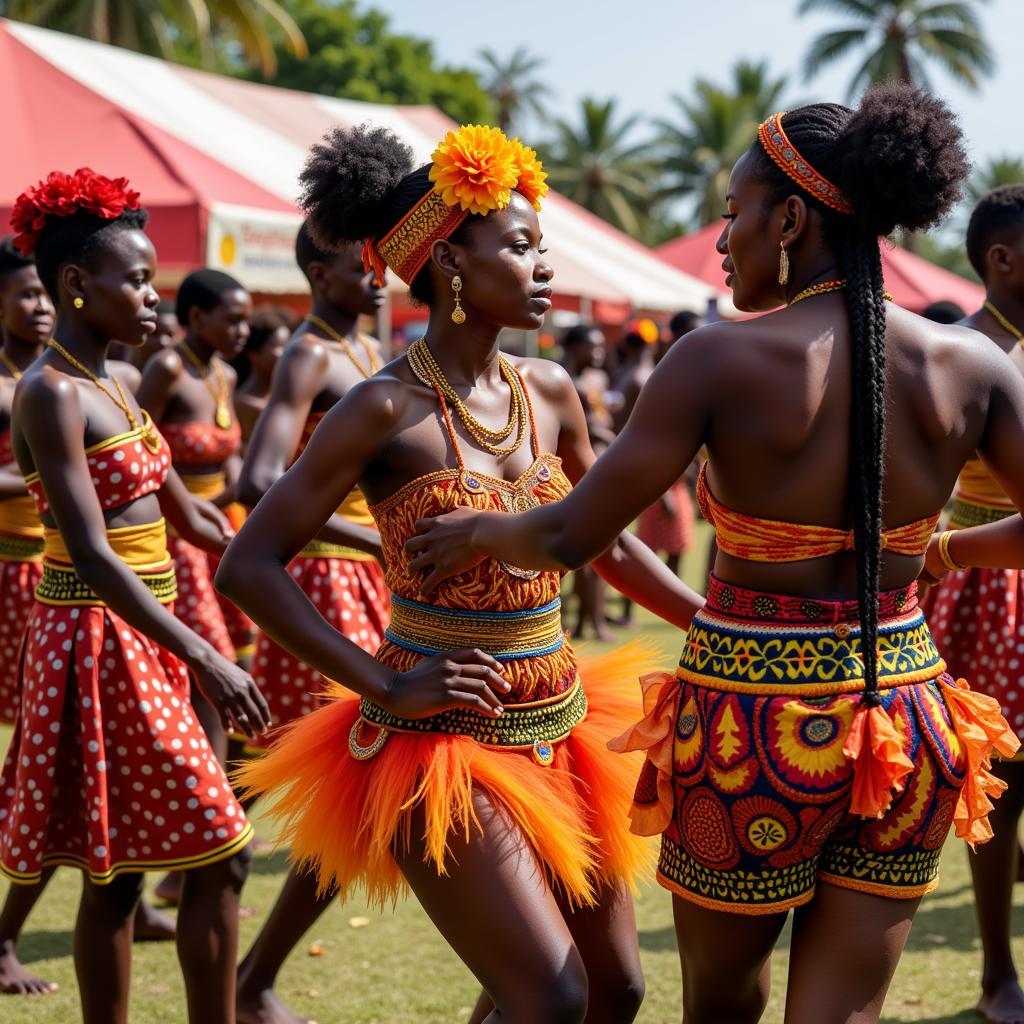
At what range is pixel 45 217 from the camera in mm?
4043

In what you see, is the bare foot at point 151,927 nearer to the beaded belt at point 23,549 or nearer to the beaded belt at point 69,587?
the beaded belt at point 23,549

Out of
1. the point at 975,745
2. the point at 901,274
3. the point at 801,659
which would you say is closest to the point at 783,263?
the point at 801,659

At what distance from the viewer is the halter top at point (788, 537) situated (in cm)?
247

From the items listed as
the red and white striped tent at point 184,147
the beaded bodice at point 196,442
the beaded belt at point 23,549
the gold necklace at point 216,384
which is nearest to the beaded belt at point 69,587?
the beaded belt at point 23,549

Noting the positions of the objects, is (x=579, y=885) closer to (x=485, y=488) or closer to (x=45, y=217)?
(x=485, y=488)

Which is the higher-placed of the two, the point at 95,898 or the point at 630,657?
the point at 630,657

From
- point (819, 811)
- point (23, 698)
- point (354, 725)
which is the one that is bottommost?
point (23, 698)

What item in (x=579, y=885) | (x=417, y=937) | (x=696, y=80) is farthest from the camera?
(x=696, y=80)

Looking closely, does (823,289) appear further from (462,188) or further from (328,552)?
(328,552)

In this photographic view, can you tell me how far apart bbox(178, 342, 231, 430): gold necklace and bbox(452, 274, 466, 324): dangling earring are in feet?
11.6

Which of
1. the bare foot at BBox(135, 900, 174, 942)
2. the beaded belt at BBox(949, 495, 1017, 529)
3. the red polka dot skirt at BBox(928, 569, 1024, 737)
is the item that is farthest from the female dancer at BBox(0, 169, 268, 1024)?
the beaded belt at BBox(949, 495, 1017, 529)

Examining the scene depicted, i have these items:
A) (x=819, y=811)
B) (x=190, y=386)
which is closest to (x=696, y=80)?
(x=190, y=386)

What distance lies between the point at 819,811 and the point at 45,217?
2.86m

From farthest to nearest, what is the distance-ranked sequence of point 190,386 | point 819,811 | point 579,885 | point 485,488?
point 190,386
point 485,488
point 579,885
point 819,811
